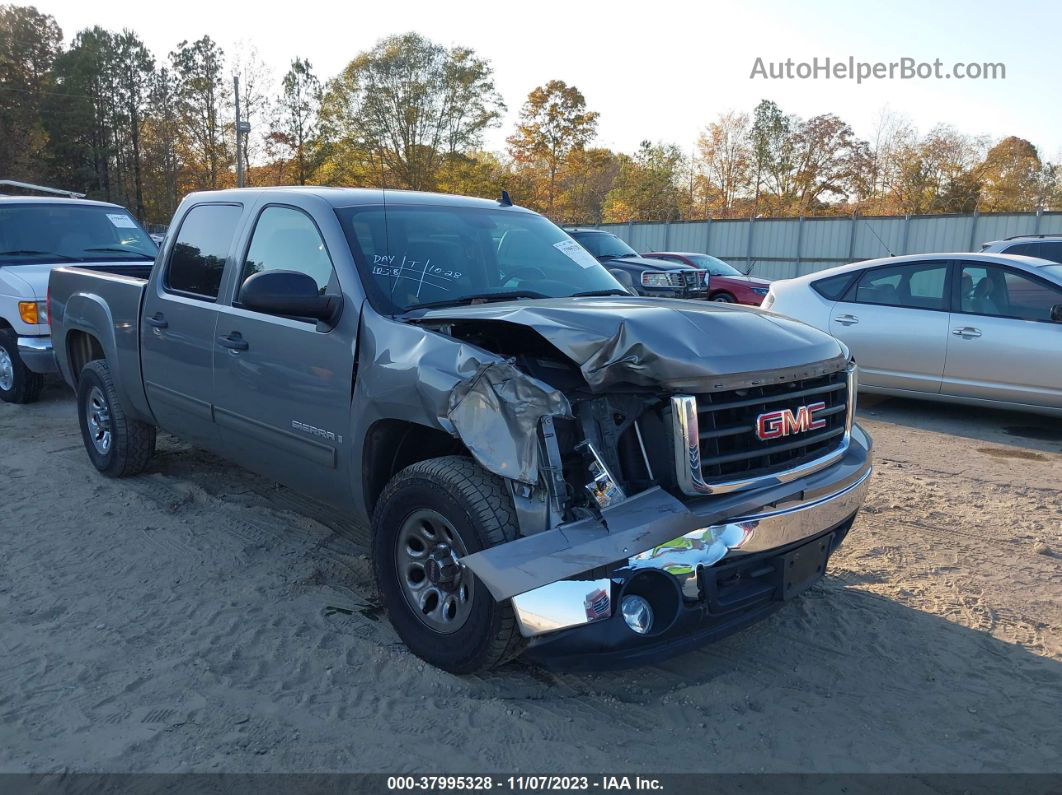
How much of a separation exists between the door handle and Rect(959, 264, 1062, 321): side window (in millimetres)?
6331

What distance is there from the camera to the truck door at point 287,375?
3611 mm

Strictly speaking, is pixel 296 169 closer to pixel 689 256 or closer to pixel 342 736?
pixel 689 256

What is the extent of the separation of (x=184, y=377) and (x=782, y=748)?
3615 millimetres

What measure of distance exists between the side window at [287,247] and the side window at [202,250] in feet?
0.87

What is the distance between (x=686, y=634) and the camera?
2818 millimetres

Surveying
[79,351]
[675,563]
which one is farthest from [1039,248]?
[79,351]

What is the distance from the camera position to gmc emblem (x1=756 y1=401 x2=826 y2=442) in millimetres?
3000

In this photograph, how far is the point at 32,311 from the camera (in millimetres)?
7637

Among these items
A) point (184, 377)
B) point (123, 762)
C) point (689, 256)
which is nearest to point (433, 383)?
point (123, 762)

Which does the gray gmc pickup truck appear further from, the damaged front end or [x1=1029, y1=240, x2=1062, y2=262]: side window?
[x1=1029, y1=240, x2=1062, y2=262]: side window

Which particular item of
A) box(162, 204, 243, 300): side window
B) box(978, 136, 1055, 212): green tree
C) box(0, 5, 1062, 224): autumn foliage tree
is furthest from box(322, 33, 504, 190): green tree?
box(162, 204, 243, 300): side window

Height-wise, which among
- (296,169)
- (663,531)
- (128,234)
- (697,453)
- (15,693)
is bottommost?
(15,693)

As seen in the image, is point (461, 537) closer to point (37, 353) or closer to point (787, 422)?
point (787, 422)

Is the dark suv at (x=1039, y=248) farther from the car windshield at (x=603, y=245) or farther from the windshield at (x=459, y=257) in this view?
the windshield at (x=459, y=257)
